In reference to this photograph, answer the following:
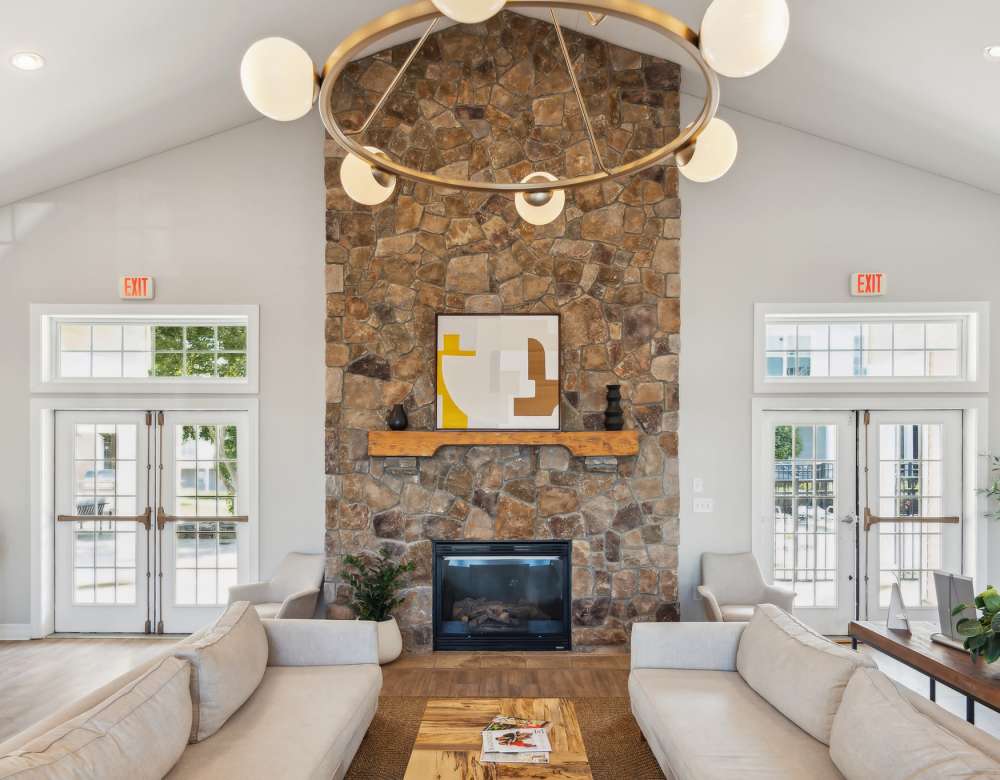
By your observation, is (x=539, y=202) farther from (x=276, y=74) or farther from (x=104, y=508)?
(x=104, y=508)

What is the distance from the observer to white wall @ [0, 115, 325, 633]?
4.83 m

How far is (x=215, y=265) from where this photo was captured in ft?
16.0

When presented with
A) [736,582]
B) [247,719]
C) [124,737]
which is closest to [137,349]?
[247,719]

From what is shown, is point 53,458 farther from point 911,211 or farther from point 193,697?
point 911,211

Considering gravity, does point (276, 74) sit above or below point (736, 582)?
above

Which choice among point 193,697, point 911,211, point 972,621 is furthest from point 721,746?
point 911,211

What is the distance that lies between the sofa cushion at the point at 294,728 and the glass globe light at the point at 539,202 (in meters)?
2.20

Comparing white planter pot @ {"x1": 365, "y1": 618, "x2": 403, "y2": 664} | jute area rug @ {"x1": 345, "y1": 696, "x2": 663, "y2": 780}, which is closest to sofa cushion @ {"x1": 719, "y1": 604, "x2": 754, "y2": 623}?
jute area rug @ {"x1": 345, "y1": 696, "x2": 663, "y2": 780}

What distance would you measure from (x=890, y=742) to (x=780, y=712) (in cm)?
73

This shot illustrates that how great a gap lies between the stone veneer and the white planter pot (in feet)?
1.06

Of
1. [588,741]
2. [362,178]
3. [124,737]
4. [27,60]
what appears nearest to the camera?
[124,737]

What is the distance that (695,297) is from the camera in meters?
4.82

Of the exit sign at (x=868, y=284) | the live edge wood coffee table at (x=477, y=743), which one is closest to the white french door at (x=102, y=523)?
the live edge wood coffee table at (x=477, y=743)

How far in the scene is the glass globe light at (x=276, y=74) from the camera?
64.4 inches
